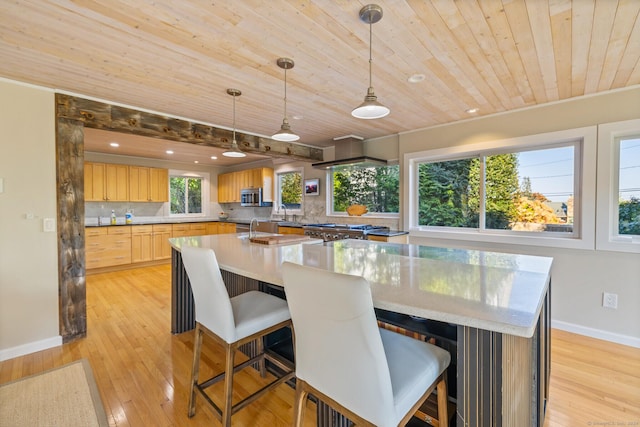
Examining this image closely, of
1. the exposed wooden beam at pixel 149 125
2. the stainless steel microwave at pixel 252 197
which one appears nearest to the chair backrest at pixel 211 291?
the exposed wooden beam at pixel 149 125

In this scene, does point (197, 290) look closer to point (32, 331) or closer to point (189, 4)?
point (189, 4)

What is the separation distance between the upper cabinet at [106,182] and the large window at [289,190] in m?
2.99

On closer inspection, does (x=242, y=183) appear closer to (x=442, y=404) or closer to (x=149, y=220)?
(x=149, y=220)

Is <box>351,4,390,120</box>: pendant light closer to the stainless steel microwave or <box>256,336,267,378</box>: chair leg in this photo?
<box>256,336,267,378</box>: chair leg

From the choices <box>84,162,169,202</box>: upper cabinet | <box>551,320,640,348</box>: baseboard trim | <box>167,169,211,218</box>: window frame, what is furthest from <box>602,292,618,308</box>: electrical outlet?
<box>167,169,211,218</box>: window frame

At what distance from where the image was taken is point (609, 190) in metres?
2.66

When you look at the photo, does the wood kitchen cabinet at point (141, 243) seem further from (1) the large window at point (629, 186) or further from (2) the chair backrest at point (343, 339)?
(1) the large window at point (629, 186)

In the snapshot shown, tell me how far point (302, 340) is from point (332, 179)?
14.1ft

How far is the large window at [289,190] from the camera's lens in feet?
19.2

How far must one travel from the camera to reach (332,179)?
17.2ft

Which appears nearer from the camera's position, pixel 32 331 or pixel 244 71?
pixel 244 71

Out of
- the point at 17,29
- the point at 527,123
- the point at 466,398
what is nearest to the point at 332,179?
the point at 527,123

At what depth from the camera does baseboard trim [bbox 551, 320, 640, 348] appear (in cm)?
260

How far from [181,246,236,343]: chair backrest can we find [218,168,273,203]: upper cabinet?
180 inches
